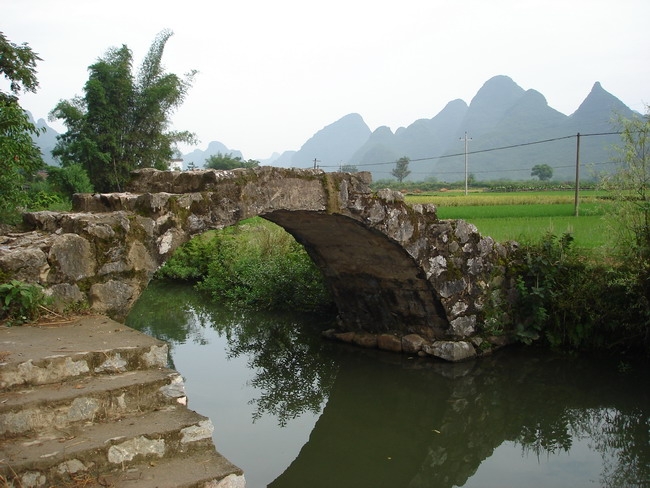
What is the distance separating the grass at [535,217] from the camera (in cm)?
895

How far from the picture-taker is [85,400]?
2939mm

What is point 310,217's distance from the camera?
22.1ft

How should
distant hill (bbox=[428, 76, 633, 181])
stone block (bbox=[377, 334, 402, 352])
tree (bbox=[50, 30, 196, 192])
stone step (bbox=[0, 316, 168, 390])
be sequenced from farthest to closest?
1. distant hill (bbox=[428, 76, 633, 181])
2. tree (bbox=[50, 30, 196, 192])
3. stone block (bbox=[377, 334, 402, 352])
4. stone step (bbox=[0, 316, 168, 390])

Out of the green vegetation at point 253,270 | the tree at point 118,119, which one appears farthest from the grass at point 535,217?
the tree at point 118,119

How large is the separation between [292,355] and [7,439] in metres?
5.79

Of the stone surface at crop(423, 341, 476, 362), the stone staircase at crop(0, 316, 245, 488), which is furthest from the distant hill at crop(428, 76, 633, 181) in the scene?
the stone staircase at crop(0, 316, 245, 488)

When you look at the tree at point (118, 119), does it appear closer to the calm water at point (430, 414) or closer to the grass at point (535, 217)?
the grass at point (535, 217)

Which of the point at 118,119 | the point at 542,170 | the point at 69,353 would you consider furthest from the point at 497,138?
the point at 69,353

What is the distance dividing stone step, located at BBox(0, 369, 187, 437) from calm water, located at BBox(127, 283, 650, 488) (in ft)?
6.29

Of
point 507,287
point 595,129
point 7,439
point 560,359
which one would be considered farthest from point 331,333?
point 595,129

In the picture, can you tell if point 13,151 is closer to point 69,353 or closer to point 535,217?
point 69,353

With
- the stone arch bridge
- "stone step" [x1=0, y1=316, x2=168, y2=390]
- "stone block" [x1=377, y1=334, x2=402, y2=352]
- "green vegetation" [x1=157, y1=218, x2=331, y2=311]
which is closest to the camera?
"stone step" [x1=0, y1=316, x2=168, y2=390]

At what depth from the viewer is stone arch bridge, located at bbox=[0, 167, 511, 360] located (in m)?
4.41

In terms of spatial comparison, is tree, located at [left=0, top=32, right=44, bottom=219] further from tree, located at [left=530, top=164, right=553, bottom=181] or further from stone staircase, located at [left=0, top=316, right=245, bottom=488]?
tree, located at [left=530, top=164, right=553, bottom=181]
